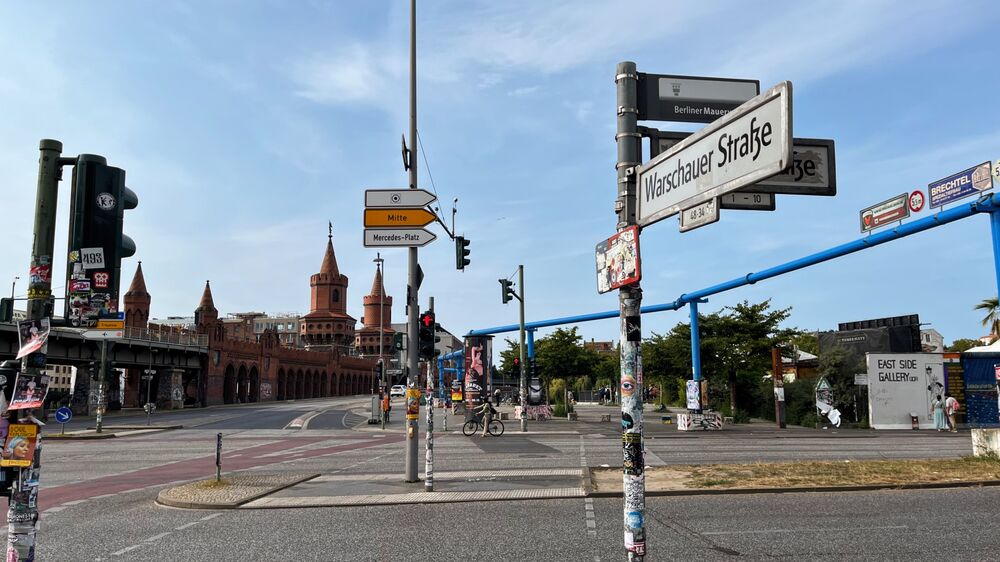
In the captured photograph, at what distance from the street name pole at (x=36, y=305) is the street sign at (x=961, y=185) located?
Answer: 25520 mm

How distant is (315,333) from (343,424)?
10535 centimetres

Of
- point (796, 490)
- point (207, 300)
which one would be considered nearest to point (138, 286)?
point (207, 300)

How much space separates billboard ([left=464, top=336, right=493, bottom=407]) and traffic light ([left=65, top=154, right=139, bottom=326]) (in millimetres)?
36088

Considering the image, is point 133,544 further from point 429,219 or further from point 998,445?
point 998,445

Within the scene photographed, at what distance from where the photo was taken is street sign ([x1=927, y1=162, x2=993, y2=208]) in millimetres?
23281

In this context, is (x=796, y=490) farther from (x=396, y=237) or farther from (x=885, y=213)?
(x=885, y=213)

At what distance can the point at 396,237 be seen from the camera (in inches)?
509

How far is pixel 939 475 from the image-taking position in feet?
42.1

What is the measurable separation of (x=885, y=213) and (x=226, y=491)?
21324 millimetres

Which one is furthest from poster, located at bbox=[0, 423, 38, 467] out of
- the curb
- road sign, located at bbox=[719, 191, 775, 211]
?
the curb

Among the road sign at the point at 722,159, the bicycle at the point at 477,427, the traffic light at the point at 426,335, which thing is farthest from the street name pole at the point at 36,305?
the bicycle at the point at 477,427

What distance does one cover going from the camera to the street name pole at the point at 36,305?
5.17 metres

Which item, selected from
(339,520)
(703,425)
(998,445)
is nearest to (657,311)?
(703,425)

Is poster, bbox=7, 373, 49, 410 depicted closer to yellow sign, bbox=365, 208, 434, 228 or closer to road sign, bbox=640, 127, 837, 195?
road sign, bbox=640, 127, 837, 195
